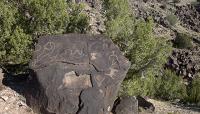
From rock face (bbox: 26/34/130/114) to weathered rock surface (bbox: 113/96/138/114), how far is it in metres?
0.77

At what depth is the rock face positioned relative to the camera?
1411 centimetres

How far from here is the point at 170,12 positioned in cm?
6159

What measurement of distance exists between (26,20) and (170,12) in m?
45.3

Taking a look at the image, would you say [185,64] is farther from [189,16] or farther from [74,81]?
[74,81]

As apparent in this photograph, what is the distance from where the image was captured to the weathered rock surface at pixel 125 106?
15.7 m

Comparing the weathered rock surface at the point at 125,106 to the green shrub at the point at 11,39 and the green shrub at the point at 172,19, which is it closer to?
the green shrub at the point at 11,39

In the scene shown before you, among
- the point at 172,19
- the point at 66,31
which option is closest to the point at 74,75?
the point at 66,31

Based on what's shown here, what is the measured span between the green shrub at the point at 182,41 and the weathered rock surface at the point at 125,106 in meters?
35.6

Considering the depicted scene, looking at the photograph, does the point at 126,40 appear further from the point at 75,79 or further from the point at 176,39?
the point at 176,39

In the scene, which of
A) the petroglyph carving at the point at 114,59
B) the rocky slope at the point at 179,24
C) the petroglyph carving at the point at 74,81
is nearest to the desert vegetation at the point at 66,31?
the petroglyph carving at the point at 114,59

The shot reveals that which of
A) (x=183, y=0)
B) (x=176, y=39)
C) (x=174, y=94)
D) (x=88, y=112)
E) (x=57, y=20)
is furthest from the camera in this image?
(x=183, y=0)

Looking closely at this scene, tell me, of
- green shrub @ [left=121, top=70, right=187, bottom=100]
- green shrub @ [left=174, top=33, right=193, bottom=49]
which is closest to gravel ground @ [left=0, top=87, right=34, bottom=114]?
green shrub @ [left=121, top=70, right=187, bottom=100]

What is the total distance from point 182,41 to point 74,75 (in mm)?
37493

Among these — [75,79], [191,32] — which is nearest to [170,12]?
[191,32]
